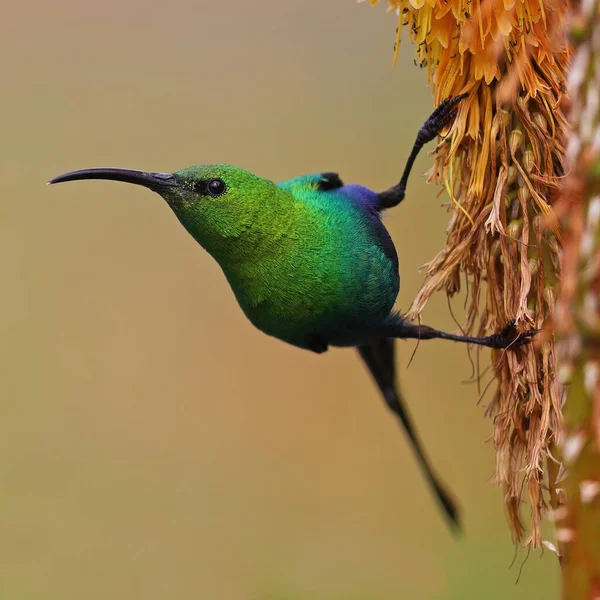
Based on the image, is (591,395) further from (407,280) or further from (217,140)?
(217,140)

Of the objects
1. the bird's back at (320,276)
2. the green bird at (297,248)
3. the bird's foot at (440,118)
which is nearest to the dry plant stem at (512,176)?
the bird's foot at (440,118)

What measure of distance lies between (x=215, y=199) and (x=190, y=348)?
4083 millimetres

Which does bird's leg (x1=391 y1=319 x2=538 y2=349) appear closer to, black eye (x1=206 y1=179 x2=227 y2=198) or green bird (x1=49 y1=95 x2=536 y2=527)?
green bird (x1=49 y1=95 x2=536 y2=527)

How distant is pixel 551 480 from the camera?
88.2 inches

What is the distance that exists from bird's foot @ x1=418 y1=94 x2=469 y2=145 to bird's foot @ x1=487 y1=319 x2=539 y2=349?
0.60m

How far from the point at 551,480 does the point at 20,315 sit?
17.2ft

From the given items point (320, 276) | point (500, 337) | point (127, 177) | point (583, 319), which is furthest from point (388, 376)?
point (583, 319)

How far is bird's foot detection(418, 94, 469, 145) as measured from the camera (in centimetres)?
246

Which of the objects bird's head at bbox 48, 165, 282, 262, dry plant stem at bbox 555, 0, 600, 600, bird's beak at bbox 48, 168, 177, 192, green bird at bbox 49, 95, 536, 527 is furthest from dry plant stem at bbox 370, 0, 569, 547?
dry plant stem at bbox 555, 0, 600, 600

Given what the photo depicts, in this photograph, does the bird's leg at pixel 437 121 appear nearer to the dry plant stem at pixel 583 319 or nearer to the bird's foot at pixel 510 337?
the bird's foot at pixel 510 337

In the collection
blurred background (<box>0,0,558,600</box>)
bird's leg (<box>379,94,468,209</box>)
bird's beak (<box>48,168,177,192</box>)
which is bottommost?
blurred background (<box>0,0,558,600</box>)

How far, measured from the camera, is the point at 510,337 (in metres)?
2.42

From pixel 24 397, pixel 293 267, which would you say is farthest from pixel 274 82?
pixel 293 267

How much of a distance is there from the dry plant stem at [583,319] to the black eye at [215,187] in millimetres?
1678
